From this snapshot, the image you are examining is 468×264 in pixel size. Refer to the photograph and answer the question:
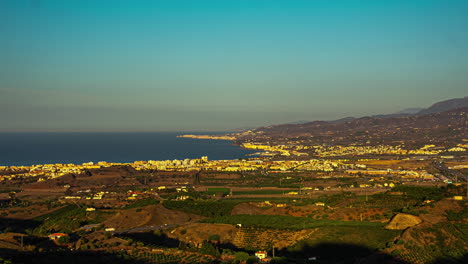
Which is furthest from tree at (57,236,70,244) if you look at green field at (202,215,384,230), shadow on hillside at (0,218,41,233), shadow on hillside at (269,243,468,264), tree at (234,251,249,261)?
shadow on hillside at (269,243,468,264)

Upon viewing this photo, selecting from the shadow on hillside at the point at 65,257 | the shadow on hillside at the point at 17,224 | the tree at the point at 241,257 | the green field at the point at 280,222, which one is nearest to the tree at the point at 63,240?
the shadow on hillside at the point at 65,257

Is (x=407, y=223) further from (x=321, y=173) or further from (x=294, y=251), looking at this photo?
(x=321, y=173)

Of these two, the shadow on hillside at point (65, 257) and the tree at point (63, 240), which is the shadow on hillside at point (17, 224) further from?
the shadow on hillside at point (65, 257)

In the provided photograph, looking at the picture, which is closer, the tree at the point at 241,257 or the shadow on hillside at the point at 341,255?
the shadow on hillside at the point at 341,255

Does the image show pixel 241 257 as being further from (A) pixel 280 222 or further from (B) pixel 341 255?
(A) pixel 280 222

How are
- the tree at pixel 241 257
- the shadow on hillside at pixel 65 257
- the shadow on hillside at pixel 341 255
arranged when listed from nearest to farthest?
the shadow on hillside at pixel 65 257 → the shadow on hillside at pixel 341 255 → the tree at pixel 241 257

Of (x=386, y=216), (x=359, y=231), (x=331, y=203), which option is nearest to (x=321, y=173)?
(x=331, y=203)

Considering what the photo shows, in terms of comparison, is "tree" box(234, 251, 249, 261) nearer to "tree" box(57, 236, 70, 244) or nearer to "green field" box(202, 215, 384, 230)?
"green field" box(202, 215, 384, 230)
